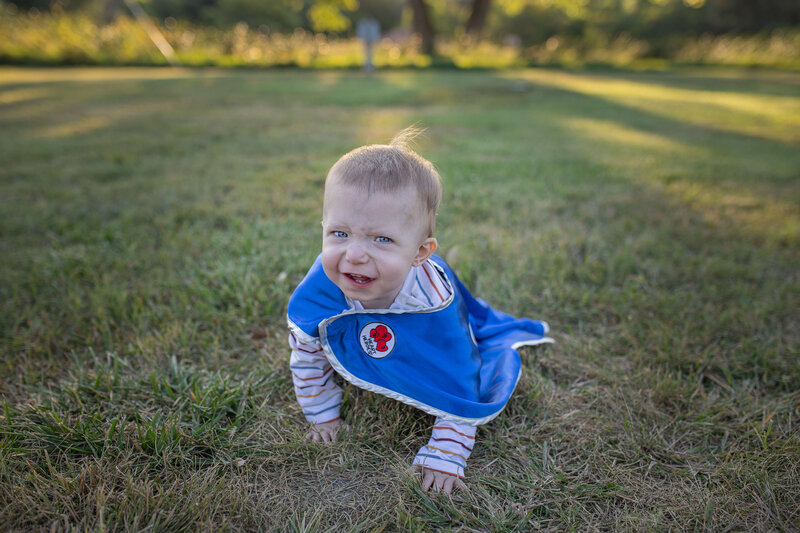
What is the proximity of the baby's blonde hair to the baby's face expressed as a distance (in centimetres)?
2

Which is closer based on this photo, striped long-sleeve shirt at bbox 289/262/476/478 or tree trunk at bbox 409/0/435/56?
striped long-sleeve shirt at bbox 289/262/476/478

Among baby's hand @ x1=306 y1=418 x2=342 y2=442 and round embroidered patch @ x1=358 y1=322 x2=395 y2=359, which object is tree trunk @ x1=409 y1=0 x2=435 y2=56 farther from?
baby's hand @ x1=306 y1=418 x2=342 y2=442

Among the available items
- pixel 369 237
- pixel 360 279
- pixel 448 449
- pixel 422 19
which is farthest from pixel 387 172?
pixel 422 19

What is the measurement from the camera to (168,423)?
4.83ft

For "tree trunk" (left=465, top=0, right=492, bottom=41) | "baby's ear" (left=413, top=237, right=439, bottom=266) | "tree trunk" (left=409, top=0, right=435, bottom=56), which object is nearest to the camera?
"baby's ear" (left=413, top=237, right=439, bottom=266)

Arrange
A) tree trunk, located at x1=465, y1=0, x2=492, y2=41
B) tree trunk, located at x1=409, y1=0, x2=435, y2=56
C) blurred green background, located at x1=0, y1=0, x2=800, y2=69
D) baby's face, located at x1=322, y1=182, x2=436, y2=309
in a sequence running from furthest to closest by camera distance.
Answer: tree trunk, located at x1=465, y1=0, x2=492, y2=41 → tree trunk, located at x1=409, y1=0, x2=435, y2=56 → blurred green background, located at x1=0, y1=0, x2=800, y2=69 → baby's face, located at x1=322, y1=182, x2=436, y2=309

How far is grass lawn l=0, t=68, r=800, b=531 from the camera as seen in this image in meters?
1.31

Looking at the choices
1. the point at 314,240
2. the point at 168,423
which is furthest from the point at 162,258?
the point at 168,423

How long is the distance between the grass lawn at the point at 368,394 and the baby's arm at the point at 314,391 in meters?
0.07

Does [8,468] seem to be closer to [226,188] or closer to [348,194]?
[348,194]

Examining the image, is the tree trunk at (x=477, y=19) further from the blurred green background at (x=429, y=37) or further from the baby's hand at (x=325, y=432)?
the baby's hand at (x=325, y=432)

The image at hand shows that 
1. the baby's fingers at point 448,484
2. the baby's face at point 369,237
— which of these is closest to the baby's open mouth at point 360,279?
the baby's face at point 369,237

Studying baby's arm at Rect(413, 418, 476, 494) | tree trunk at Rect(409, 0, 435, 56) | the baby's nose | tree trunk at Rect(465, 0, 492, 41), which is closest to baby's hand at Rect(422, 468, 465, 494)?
baby's arm at Rect(413, 418, 476, 494)

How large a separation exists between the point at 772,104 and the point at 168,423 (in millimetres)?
11706
